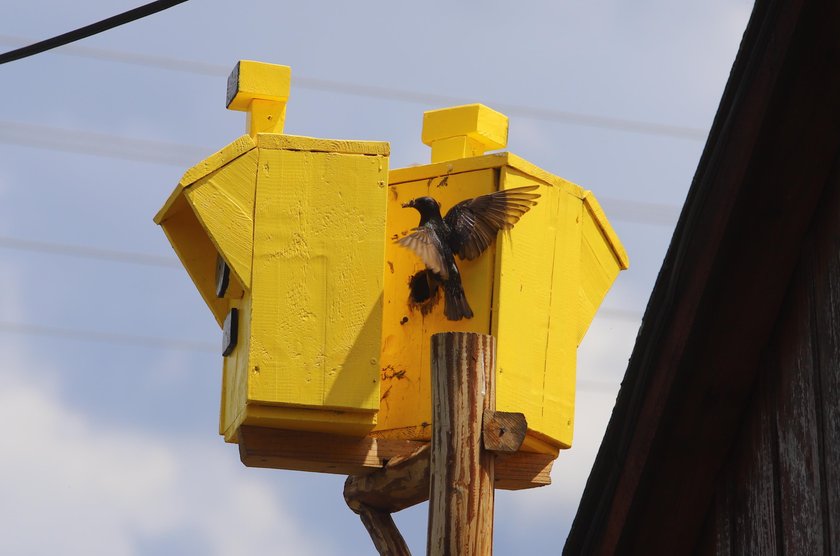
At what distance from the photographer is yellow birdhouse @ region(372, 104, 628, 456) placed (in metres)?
4.70

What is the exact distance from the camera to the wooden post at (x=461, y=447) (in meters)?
4.04

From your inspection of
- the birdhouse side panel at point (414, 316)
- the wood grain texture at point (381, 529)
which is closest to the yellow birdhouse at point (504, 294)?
the birdhouse side panel at point (414, 316)

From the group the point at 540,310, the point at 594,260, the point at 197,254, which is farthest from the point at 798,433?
the point at 197,254

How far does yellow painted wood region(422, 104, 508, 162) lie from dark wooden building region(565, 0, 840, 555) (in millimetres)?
2511

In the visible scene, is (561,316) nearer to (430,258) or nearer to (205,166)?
(430,258)

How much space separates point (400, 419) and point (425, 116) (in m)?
1.16

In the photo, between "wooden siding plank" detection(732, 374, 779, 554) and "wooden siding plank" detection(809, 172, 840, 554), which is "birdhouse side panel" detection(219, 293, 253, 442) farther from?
"wooden siding plank" detection(809, 172, 840, 554)

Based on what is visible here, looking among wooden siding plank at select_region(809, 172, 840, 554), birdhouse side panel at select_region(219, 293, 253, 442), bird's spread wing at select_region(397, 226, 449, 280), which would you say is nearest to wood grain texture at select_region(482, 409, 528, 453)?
bird's spread wing at select_region(397, 226, 449, 280)

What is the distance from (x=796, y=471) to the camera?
2.47 meters

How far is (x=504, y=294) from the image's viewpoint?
4.67m

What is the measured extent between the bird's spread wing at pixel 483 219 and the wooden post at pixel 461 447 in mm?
595

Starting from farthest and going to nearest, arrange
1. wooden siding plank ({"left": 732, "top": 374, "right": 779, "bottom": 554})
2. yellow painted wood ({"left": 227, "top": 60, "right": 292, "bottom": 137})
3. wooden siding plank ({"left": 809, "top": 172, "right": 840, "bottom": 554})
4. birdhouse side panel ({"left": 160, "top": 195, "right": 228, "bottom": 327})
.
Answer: birdhouse side panel ({"left": 160, "top": 195, "right": 228, "bottom": 327}), yellow painted wood ({"left": 227, "top": 60, "right": 292, "bottom": 137}), wooden siding plank ({"left": 732, "top": 374, "right": 779, "bottom": 554}), wooden siding plank ({"left": 809, "top": 172, "right": 840, "bottom": 554})

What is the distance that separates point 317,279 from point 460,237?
482 millimetres

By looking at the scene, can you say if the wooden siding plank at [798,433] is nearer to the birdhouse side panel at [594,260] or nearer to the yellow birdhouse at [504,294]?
the yellow birdhouse at [504,294]
